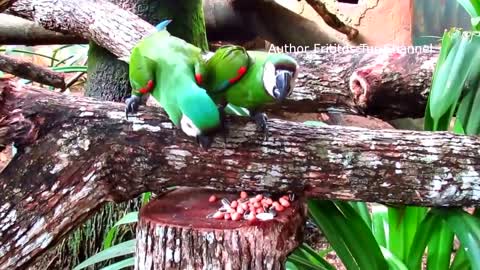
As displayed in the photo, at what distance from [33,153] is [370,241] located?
2.01 feet

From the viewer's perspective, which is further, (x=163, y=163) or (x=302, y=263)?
(x=302, y=263)

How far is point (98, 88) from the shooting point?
5.93 feet

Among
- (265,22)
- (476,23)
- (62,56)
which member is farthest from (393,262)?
(62,56)

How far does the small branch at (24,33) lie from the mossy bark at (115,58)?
33 cm

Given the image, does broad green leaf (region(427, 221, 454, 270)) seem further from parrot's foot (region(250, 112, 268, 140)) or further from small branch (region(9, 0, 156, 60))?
small branch (region(9, 0, 156, 60))

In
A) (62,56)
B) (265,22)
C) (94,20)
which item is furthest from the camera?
(62,56)

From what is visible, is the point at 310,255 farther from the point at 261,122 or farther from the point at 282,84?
the point at 282,84

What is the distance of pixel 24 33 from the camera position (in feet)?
6.98

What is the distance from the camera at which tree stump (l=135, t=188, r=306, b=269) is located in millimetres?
953

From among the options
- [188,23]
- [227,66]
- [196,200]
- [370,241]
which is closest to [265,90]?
[227,66]

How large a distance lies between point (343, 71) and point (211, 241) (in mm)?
691

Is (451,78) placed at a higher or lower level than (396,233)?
higher

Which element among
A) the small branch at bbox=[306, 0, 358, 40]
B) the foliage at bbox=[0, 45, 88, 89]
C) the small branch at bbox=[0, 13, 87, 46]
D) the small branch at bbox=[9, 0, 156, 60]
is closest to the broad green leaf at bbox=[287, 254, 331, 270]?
the small branch at bbox=[9, 0, 156, 60]

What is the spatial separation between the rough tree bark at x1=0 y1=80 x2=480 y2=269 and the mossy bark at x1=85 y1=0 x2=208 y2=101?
72cm
